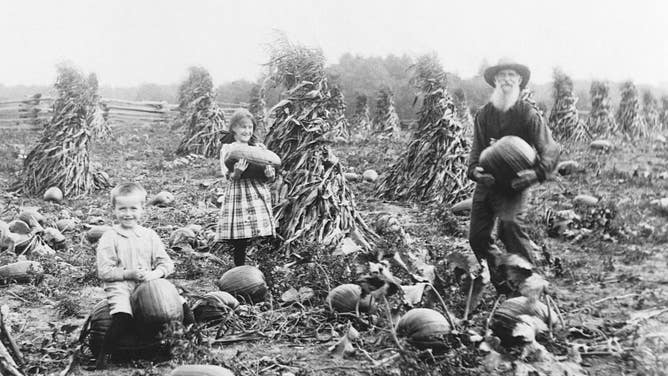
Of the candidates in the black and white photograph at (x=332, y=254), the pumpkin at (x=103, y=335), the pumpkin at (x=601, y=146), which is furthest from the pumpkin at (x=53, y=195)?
the pumpkin at (x=601, y=146)

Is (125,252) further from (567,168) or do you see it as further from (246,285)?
(567,168)

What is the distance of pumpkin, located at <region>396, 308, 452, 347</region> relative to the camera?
351 cm

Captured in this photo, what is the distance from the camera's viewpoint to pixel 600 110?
20.5 meters

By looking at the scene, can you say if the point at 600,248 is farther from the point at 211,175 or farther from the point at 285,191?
the point at 211,175

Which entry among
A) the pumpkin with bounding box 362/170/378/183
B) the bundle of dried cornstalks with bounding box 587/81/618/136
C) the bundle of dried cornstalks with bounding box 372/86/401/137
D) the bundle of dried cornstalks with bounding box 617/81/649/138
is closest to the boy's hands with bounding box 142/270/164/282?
the pumpkin with bounding box 362/170/378/183

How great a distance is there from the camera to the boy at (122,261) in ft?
11.6

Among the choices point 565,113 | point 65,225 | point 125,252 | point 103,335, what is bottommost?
point 65,225

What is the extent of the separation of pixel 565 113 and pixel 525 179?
1500 cm

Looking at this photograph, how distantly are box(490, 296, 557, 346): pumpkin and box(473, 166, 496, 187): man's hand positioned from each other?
3.10 feet

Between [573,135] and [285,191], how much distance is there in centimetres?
1361

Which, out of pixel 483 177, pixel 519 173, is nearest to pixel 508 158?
pixel 519 173

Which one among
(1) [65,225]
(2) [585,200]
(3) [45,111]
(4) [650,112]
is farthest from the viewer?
(4) [650,112]

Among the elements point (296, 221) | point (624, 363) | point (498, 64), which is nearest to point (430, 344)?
point (624, 363)

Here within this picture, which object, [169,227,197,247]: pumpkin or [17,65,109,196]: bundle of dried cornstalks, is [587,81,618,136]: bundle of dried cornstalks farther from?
[169,227,197,247]: pumpkin
